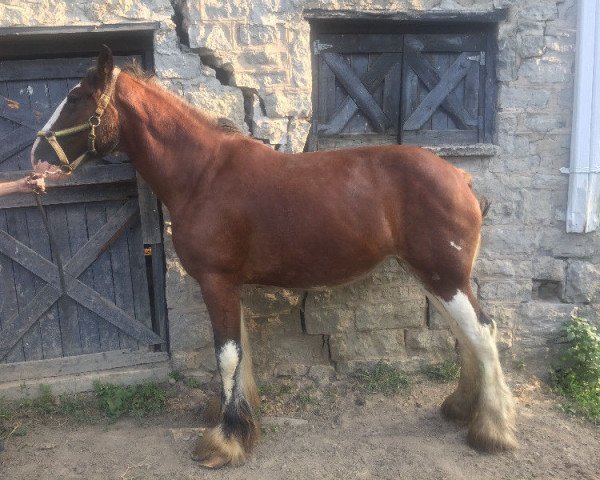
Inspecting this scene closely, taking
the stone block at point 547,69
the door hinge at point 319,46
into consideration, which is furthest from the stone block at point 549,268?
the door hinge at point 319,46

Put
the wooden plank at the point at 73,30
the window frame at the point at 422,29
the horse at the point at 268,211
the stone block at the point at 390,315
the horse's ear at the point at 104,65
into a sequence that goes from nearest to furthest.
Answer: the horse's ear at the point at 104,65
the horse at the point at 268,211
the wooden plank at the point at 73,30
the window frame at the point at 422,29
the stone block at the point at 390,315

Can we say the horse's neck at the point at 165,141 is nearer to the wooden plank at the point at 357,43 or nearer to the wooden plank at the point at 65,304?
the wooden plank at the point at 65,304

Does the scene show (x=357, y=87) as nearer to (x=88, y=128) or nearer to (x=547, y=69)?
(x=547, y=69)

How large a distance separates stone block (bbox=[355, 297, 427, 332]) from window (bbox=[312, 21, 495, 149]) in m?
1.35

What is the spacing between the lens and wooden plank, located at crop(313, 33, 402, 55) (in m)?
4.00

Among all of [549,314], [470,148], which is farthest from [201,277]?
[549,314]

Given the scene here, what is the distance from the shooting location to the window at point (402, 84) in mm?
4039

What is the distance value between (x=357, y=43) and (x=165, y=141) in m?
1.81

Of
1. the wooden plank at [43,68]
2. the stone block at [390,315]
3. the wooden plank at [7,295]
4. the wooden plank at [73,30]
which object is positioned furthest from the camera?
the stone block at [390,315]

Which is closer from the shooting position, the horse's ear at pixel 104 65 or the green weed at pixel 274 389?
the horse's ear at pixel 104 65

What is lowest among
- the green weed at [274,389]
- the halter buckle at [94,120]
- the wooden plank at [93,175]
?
the green weed at [274,389]

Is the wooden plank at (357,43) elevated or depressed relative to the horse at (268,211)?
elevated

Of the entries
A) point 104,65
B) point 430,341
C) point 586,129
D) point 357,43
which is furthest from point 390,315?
point 104,65

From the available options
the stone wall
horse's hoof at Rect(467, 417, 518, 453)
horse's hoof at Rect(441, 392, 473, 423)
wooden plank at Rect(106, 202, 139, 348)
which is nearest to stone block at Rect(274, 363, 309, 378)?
the stone wall
